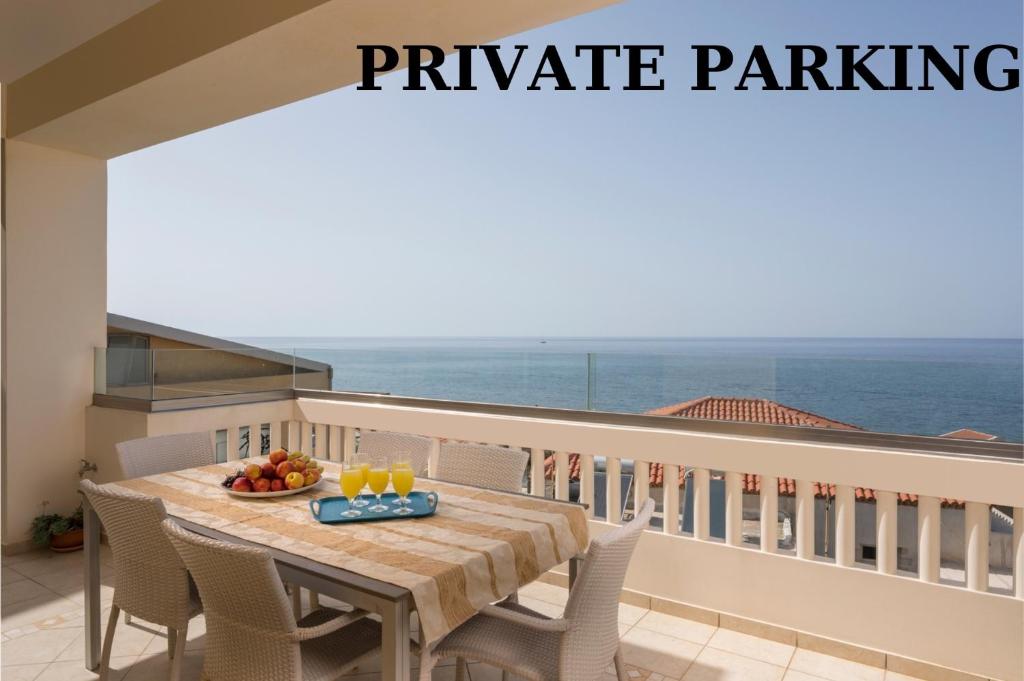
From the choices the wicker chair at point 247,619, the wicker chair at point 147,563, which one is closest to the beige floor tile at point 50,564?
the wicker chair at point 147,563

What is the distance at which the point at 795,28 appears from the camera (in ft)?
13.5

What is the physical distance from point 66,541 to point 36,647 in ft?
4.42

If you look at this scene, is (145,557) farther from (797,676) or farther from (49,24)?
(49,24)

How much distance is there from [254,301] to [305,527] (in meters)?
11.0

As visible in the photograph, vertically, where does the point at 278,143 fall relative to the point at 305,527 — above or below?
above

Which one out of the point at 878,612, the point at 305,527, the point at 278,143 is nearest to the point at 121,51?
the point at 305,527

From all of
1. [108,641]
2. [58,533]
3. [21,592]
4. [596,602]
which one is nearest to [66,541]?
[58,533]

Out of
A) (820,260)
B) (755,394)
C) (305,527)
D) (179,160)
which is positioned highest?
(179,160)

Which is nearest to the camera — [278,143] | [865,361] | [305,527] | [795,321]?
[305,527]

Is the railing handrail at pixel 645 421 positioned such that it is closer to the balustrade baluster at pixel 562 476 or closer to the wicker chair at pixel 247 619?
the balustrade baluster at pixel 562 476

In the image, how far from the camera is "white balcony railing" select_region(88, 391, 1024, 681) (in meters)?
2.28

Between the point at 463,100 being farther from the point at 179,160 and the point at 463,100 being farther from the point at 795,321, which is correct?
the point at 795,321

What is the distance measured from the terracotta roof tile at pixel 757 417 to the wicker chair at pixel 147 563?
2062mm

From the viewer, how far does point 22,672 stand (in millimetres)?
2373
